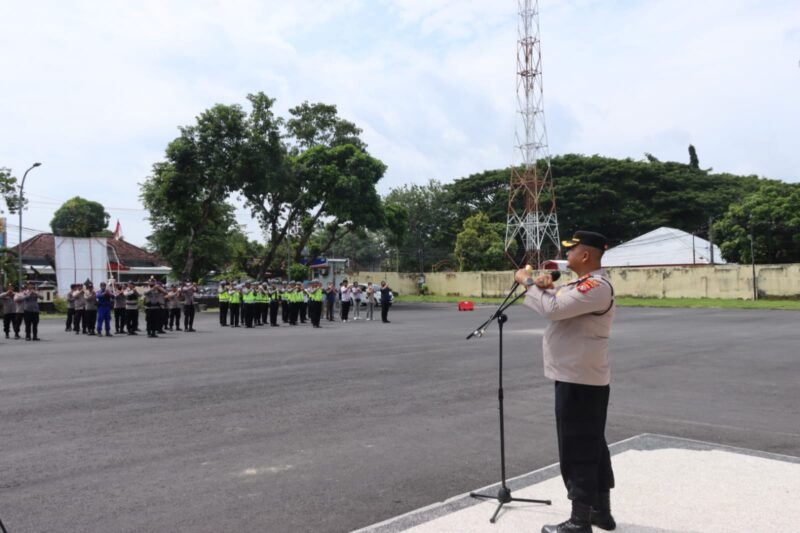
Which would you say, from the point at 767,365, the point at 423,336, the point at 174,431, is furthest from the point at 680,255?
the point at 174,431

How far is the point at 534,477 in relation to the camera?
5.32 m

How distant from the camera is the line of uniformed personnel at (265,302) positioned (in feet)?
84.3

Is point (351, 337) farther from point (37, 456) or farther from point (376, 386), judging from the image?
point (37, 456)

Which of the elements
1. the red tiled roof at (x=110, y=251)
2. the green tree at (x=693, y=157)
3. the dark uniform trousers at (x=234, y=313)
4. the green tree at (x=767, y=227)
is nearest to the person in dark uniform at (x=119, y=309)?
the dark uniform trousers at (x=234, y=313)

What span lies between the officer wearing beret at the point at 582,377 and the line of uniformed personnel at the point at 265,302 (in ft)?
70.0

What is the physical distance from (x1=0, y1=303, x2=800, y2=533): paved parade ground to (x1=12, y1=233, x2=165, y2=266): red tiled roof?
5332 centimetres

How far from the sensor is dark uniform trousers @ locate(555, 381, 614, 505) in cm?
405

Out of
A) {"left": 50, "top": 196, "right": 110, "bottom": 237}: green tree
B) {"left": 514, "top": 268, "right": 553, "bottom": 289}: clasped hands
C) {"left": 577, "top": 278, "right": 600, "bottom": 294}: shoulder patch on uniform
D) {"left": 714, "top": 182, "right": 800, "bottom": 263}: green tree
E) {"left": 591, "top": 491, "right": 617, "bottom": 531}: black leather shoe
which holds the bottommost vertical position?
{"left": 591, "top": 491, "right": 617, "bottom": 531}: black leather shoe

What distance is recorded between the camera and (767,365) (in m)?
12.2

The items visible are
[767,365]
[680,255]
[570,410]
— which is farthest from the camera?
[680,255]

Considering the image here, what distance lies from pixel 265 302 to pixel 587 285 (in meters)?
24.0

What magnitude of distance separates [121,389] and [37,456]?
381 cm

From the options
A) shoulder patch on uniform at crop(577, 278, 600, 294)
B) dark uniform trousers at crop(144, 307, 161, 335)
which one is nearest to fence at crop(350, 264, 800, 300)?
dark uniform trousers at crop(144, 307, 161, 335)

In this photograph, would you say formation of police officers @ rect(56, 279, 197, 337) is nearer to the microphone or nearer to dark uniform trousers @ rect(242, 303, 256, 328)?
dark uniform trousers @ rect(242, 303, 256, 328)
